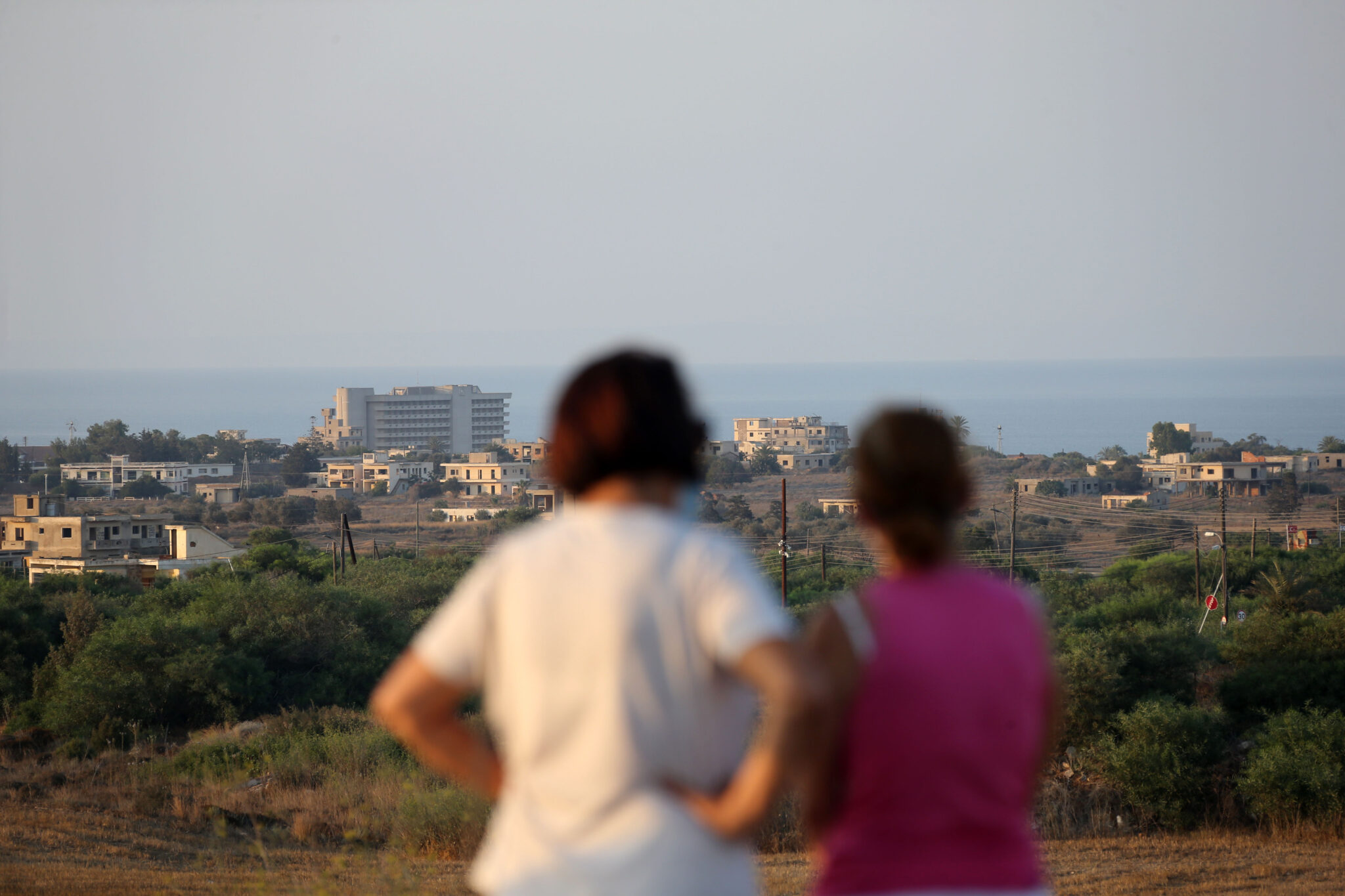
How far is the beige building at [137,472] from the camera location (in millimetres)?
103750

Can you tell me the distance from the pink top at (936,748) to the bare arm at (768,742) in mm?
146

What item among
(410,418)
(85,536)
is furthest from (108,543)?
(410,418)

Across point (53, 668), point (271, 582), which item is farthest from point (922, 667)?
point (271, 582)

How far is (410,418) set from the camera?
581ft

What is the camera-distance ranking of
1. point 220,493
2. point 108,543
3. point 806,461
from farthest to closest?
point 806,461 < point 220,493 < point 108,543

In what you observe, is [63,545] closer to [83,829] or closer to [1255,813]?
[83,829]

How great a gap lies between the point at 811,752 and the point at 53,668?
2217 centimetres

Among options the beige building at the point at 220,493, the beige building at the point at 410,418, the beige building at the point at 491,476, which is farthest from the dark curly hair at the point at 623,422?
the beige building at the point at 410,418

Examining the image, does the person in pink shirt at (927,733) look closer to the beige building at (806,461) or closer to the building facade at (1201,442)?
the beige building at (806,461)

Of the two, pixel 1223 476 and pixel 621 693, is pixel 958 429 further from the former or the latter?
pixel 1223 476

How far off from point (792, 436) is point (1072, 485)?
2159 inches

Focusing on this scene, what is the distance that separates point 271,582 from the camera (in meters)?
27.5

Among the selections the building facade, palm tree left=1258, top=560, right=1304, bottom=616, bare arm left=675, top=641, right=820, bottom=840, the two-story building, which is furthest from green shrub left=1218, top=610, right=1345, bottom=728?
the building facade

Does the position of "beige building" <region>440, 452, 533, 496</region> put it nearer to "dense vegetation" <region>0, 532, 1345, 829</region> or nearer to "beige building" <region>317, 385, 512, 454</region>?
"beige building" <region>317, 385, 512, 454</region>
